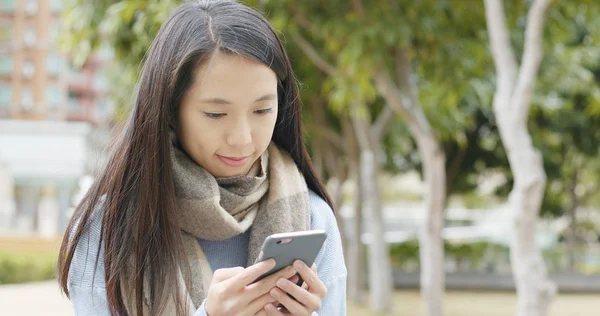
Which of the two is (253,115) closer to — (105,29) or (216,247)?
(216,247)

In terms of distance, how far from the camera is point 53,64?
57.9 m

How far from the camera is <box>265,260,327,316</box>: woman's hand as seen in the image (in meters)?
1.77

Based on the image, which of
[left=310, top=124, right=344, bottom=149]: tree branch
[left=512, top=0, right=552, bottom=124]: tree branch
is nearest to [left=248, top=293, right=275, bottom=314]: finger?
[left=512, top=0, right=552, bottom=124]: tree branch

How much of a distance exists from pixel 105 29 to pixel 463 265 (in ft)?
45.5

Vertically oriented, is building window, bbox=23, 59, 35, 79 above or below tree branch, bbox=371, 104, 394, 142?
above

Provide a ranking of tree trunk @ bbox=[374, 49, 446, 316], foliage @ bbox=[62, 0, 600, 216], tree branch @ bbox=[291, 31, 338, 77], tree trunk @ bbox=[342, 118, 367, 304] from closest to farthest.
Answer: foliage @ bbox=[62, 0, 600, 216]
tree trunk @ bbox=[374, 49, 446, 316]
tree branch @ bbox=[291, 31, 338, 77]
tree trunk @ bbox=[342, 118, 367, 304]

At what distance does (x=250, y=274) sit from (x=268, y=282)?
2.1 inches

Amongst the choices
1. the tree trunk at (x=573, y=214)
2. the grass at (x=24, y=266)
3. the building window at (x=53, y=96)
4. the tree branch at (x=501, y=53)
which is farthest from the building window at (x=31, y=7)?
the tree branch at (x=501, y=53)

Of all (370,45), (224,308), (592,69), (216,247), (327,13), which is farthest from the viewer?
(592,69)

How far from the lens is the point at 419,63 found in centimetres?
1045

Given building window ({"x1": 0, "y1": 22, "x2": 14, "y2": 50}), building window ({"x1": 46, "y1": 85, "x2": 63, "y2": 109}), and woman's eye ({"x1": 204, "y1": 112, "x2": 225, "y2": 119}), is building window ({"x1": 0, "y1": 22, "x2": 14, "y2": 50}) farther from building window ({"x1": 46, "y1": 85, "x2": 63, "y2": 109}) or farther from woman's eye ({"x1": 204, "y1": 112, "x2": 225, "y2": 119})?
woman's eye ({"x1": 204, "y1": 112, "x2": 225, "y2": 119})

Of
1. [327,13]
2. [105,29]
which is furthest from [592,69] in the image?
[105,29]

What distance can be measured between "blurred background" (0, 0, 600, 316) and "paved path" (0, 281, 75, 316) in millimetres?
39

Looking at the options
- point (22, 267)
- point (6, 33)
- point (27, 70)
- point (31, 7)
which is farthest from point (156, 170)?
point (6, 33)
